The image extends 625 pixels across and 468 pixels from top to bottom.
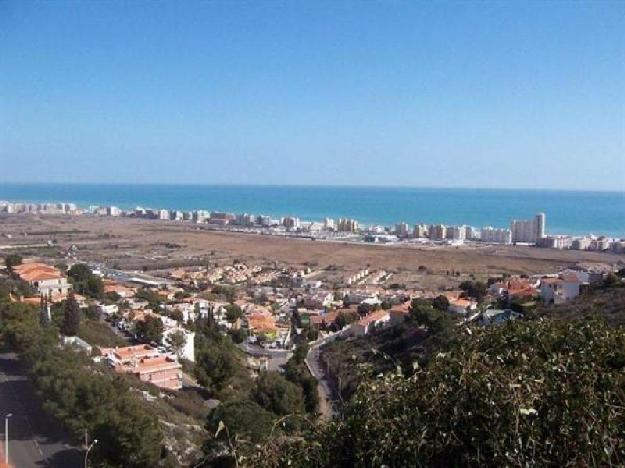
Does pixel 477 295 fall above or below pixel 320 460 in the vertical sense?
below

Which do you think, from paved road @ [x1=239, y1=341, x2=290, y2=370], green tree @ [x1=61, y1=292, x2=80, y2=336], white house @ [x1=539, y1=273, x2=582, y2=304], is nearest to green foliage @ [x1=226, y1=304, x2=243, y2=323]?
paved road @ [x1=239, y1=341, x2=290, y2=370]

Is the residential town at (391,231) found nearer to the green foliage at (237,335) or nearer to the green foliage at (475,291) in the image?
the green foliage at (475,291)

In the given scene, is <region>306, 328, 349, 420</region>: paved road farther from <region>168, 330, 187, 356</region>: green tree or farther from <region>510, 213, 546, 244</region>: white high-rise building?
<region>510, 213, 546, 244</region>: white high-rise building

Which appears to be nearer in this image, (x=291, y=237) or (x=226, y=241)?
(x=226, y=241)

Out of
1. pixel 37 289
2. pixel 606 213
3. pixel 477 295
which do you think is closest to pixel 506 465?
pixel 37 289

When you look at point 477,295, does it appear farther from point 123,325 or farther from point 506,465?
point 506,465

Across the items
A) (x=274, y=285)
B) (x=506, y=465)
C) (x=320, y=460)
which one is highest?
(x=506, y=465)

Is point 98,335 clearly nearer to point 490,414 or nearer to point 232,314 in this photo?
point 232,314
